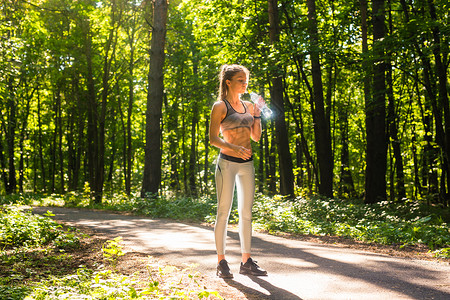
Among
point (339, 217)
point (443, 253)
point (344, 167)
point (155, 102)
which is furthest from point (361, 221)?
point (344, 167)

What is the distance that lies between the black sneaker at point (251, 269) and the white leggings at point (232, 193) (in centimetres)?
14

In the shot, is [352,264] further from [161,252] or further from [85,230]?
[85,230]

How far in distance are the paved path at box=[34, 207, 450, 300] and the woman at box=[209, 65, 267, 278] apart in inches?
13.4

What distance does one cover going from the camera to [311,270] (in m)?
4.69

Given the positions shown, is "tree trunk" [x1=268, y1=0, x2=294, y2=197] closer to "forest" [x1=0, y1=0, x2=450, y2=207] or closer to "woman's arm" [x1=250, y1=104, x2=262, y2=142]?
"forest" [x1=0, y1=0, x2=450, y2=207]

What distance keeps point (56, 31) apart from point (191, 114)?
965 cm

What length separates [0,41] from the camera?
13062 mm

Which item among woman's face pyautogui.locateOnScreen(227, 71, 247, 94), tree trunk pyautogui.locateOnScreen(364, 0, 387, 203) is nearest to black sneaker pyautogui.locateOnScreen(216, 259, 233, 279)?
woman's face pyautogui.locateOnScreen(227, 71, 247, 94)

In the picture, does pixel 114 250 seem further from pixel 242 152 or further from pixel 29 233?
pixel 29 233

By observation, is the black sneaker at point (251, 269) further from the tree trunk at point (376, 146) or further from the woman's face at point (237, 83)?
the tree trunk at point (376, 146)

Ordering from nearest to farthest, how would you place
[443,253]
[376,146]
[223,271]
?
[223,271]
[443,253]
[376,146]

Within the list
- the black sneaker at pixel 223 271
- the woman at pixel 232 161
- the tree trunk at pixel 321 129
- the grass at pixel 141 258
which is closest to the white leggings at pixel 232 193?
the woman at pixel 232 161

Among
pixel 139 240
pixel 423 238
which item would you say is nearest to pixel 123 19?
pixel 139 240

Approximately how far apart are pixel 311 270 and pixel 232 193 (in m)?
1.34
